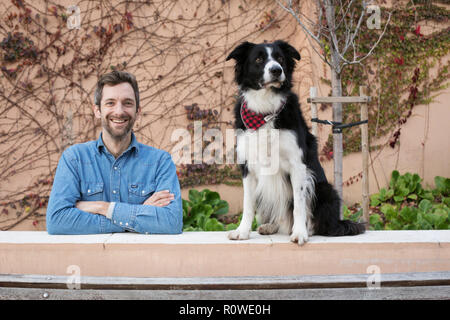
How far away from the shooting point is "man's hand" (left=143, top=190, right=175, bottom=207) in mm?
2117

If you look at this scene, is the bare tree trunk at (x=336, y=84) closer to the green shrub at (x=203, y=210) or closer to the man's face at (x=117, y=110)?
the green shrub at (x=203, y=210)

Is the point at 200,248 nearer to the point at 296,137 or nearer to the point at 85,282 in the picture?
the point at 85,282

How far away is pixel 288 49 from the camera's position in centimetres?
233

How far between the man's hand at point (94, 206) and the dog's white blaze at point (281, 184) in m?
0.73

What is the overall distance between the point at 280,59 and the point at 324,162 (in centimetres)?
272

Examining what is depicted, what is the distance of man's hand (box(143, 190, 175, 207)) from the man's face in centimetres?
39

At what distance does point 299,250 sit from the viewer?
6.44 feet

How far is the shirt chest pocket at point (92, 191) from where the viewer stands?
216 cm

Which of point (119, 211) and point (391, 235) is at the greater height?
point (119, 211)

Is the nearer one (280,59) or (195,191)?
(280,59)

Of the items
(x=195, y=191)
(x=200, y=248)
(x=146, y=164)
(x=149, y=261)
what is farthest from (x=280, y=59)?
(x=195, y=191)

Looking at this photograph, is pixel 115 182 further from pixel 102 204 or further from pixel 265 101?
pixel 265 101

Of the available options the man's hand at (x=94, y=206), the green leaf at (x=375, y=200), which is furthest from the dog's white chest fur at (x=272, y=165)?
the green leaf at (x=375, y=200)

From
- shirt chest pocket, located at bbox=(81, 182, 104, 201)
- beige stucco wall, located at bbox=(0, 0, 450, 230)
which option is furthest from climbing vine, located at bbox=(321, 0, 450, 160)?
shirt chest pocket, located at bbox=(81, 182, 104, 201)
